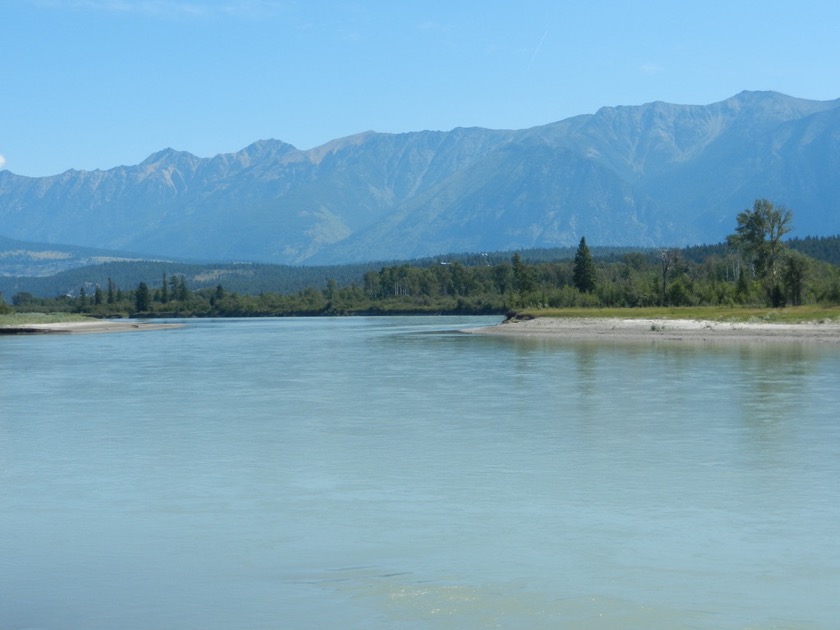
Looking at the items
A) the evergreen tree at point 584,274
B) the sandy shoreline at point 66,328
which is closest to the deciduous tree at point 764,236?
the evergreen tree at point 584,274

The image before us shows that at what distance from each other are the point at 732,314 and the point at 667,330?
7.54m

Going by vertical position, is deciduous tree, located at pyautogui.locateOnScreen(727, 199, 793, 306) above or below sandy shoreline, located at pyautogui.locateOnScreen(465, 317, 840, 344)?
above

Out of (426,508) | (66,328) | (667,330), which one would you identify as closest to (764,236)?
(667,330)

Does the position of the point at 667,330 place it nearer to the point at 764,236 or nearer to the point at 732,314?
the point at 732,314

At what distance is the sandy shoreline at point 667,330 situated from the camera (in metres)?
75.5

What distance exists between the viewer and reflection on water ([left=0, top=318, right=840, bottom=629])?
546 inches

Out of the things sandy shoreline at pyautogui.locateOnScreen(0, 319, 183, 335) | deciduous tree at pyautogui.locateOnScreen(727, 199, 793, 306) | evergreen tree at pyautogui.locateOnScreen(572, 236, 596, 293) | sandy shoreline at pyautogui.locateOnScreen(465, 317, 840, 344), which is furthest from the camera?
evergreen tree at pyautogui.locateOnScreen(572, 236, 596, 293)

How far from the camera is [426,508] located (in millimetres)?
19469

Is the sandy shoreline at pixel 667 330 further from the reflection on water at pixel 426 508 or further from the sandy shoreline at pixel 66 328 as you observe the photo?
the sandy shoreline at pixel 66 328

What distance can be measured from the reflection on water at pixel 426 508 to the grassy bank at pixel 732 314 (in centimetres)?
4287

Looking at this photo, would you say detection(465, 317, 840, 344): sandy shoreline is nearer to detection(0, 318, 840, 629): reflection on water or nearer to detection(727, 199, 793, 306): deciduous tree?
detection(727, 199, 793, 306): deciduous tree

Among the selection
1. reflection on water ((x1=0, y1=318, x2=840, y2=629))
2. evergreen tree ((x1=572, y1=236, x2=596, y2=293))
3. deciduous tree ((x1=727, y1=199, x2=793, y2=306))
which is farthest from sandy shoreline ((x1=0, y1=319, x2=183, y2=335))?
reflection on water ((x1=0, y1=318, x2=840, y2=629))

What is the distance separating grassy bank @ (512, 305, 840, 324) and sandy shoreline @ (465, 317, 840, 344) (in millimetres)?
1578

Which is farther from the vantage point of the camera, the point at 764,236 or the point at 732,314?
the point at 764,236
